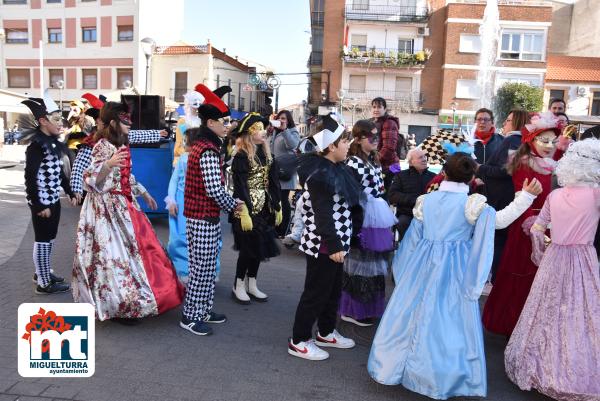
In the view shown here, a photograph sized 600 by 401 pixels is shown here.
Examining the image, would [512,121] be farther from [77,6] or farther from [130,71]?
[77,6]

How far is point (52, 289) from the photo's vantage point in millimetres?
5039

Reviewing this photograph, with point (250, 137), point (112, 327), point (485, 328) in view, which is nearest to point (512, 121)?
point (485, 328)

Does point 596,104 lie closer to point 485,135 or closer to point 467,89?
point 467,89

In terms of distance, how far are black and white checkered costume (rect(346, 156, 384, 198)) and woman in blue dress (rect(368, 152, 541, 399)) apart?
0.76 meters

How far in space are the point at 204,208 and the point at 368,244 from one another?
1416mm

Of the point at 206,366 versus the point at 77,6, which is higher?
the point at 77,6

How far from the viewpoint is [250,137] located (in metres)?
4.72

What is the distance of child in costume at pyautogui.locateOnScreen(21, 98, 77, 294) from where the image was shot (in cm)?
475

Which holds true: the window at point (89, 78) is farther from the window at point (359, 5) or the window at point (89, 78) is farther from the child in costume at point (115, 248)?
the child in costume at point (115, 248)

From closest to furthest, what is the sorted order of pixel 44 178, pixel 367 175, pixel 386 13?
pixel 367 175
pixel 44 178
pixel 386 13

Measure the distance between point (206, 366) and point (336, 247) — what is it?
1.31 m

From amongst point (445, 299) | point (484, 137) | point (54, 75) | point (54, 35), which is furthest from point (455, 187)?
point (54, 35)

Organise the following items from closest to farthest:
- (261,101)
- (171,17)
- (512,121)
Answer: (512,121) < (171,17) < (261,101)

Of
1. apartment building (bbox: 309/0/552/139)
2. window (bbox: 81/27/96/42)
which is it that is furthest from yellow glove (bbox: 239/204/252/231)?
window (bbox: 81/27/96/42)
